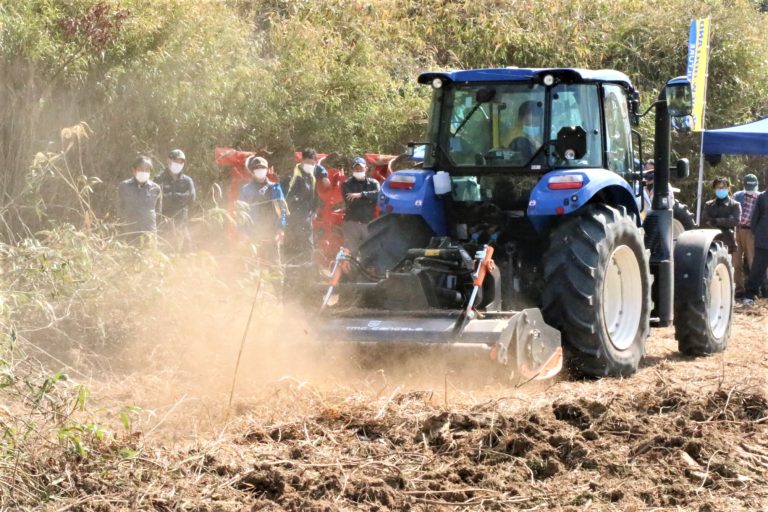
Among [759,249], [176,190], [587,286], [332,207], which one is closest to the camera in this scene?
[587,286]

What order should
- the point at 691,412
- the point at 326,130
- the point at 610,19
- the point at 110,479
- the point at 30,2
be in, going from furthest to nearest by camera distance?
1. the point at 610,19
2. the point at 326,130
3. the point at 30,2
4. the point at 691,412
5. the point at 110,479

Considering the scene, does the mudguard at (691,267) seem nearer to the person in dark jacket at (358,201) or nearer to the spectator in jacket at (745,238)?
the person in dark jacket at (358,201)

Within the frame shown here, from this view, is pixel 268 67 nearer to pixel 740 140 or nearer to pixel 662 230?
pixel 740 140

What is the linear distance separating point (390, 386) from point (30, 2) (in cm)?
694

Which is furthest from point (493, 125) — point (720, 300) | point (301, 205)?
point (301, 205)

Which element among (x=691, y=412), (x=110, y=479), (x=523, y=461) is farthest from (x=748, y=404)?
(x=110, y=479)

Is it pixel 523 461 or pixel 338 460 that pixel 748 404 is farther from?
pixel 338 460

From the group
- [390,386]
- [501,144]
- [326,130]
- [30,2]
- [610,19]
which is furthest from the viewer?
[610,19]

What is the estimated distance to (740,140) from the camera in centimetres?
1598

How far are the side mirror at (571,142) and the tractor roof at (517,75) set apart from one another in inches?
15.0

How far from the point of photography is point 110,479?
465 cm

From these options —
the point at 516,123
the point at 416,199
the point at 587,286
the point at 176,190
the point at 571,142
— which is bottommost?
the point at 587,286

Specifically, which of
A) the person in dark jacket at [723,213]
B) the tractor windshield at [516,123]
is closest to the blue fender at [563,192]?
the tractor windshield at [516,123]

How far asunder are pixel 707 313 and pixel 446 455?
14.7 ft
